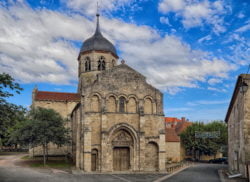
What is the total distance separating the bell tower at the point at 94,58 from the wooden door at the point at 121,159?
1767cm

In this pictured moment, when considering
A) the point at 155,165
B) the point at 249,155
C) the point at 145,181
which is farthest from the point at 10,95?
the point at 155,165

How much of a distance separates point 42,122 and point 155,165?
1432 cm

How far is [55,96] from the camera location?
47.0 meters

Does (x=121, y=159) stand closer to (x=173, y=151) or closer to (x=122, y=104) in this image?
(x=122, y=104)

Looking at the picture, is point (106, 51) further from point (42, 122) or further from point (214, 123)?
point (214, 123)

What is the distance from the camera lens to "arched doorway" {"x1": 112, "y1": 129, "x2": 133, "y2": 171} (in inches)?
1173

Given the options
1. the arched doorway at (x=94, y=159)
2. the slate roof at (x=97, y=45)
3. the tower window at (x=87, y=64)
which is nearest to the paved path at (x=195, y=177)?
the arched doorway at (x=94, y=159)

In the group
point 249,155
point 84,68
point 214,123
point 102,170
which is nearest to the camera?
point 249,155

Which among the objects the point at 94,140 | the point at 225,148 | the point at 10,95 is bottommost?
the point at 225,148

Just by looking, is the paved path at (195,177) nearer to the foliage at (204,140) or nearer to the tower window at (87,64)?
the foliage at (204,140)

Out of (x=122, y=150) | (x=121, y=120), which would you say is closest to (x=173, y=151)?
(x=122, y=150)

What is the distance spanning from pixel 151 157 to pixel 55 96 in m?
23.4

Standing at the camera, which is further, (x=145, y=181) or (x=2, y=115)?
(x=145, y=181)

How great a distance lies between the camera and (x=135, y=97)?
31016 mm
